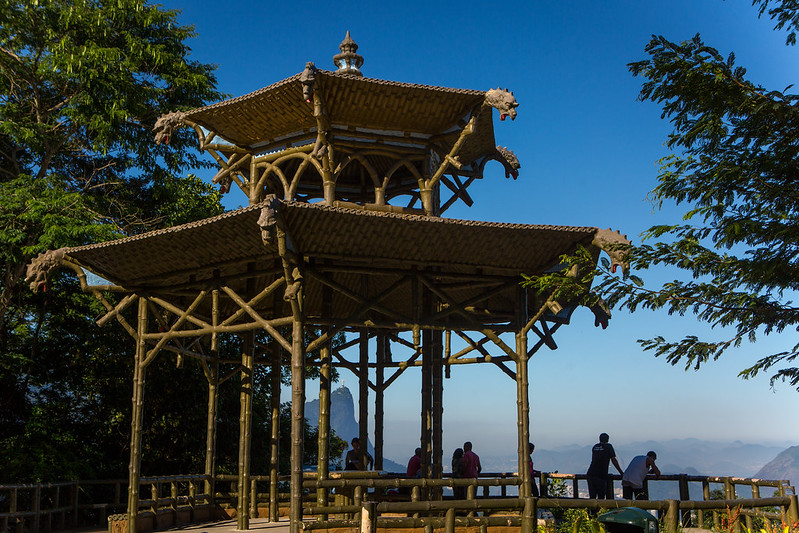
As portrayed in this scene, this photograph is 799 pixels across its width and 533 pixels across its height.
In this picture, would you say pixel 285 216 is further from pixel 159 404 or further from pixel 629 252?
pixel 159 404

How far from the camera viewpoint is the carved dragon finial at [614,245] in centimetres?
1345

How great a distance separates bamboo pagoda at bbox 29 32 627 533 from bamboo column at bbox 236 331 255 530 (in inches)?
1.4

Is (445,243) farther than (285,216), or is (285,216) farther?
(445,243)

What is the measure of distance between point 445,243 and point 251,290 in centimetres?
485

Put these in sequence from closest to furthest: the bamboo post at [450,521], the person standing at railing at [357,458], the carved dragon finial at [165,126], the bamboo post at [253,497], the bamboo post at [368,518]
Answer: the bamboo post at [368,518] → the bamboo post at [450,521] → the bamboo post at [253,497] → the carved dragon finial at [165,126] → the person standing at railing at [357,458]

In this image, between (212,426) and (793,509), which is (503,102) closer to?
(793,509)

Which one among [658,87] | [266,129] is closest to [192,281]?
[266,129]

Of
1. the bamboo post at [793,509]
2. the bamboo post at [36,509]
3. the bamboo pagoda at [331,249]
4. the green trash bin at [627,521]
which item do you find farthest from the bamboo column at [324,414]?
the green trash bin at [627,521]

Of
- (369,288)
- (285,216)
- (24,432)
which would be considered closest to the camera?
(285,216)

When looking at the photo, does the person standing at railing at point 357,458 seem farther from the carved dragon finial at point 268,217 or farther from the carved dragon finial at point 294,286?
the carved dragon finial at point 268,217

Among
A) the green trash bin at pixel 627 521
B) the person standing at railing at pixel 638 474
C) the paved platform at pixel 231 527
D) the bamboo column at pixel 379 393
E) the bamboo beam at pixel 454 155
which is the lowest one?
the paved platform at pixel 231 527

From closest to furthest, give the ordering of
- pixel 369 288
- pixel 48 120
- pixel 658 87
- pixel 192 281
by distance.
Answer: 1. pixel 658 87
2. pixel 192 281
3. pixel 369 288
4. pixel 48 120

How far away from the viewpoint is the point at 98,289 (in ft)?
51.3

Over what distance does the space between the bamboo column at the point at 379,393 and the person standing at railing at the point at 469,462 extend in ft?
10.2
